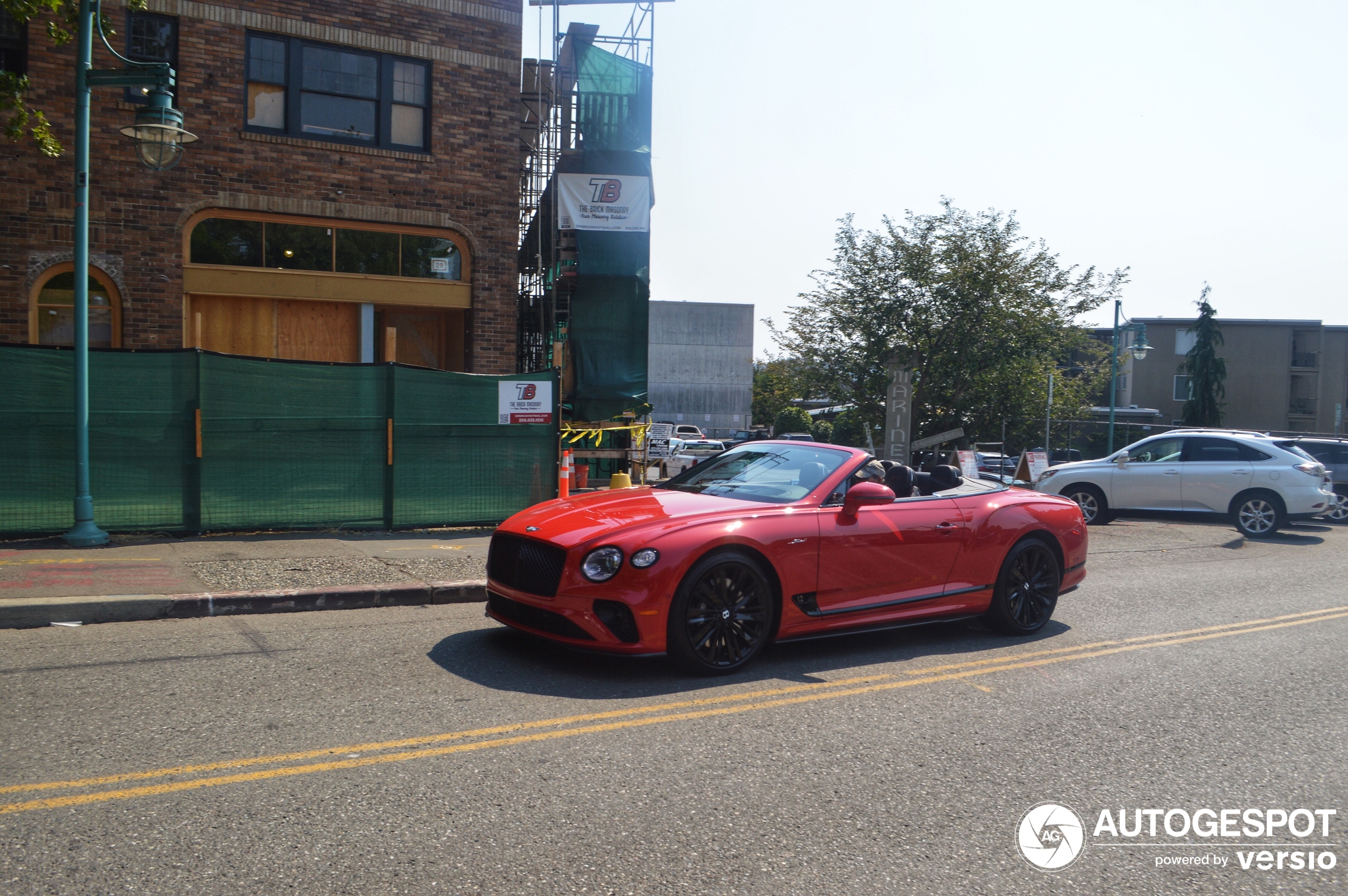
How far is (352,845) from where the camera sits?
335cm

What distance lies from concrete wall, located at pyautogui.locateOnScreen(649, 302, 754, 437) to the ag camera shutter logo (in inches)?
2479

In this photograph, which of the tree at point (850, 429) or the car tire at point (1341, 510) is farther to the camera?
the tree at point (850, 429)

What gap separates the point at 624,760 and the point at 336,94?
1442 centimetres

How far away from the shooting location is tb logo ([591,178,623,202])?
1912 cm

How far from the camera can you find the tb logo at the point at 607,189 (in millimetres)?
19125

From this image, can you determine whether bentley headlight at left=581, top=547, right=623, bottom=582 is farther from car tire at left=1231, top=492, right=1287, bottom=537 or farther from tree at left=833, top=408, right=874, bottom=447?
tree at left=833, top=408, right=874, bottom=447

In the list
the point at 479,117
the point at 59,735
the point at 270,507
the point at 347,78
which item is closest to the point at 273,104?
the point at 347,78

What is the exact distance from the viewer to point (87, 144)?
30.2 ft

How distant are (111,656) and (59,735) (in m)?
1.59

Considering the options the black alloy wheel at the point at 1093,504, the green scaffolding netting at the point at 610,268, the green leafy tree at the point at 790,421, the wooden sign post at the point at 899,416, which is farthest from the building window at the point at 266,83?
the green leafy tree at the point at 790,421

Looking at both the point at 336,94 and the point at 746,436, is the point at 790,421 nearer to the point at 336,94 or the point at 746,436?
the point at 746,436

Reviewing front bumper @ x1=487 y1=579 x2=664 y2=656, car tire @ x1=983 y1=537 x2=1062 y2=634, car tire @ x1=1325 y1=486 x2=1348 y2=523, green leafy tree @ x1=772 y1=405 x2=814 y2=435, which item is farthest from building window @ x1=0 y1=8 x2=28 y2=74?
green leafy tree @ x1=772 y1=405 x2=814 y2=435

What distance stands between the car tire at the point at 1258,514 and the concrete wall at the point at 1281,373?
4398 centimetres

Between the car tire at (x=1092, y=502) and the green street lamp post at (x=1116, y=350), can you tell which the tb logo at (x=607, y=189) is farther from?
the green street lamp post at (x=1116, y=350)
